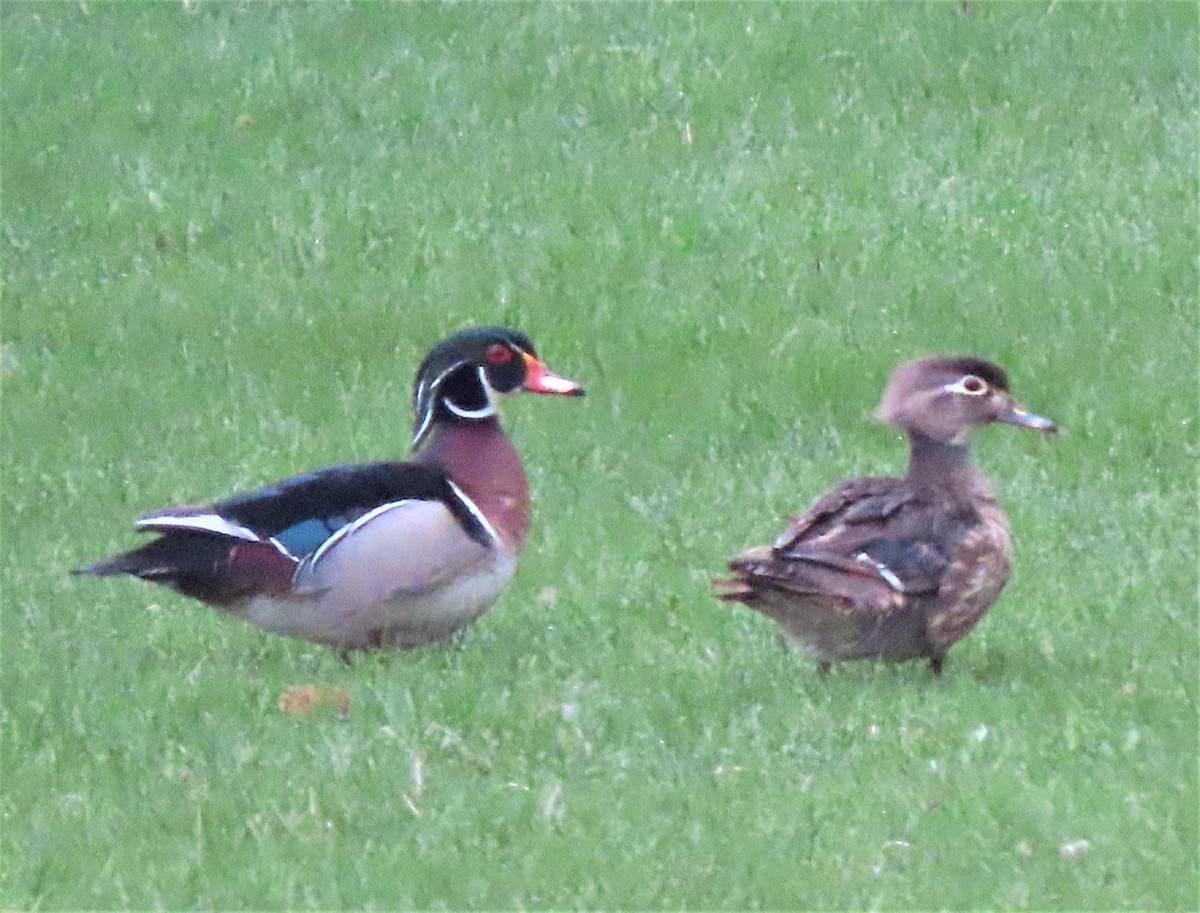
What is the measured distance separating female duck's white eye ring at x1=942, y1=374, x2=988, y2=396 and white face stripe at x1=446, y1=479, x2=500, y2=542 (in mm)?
1509

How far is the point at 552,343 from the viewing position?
12.0 m

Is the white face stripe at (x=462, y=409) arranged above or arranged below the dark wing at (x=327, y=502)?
above

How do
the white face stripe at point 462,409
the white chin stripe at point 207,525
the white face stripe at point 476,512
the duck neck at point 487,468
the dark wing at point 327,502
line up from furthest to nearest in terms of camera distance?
1. the white face stripe at point 462,409
2. the duck neck at point 487,468
3. the white face stripe at point 476,512
4. the dark wing at point 327,502
5. the white chin stripe at point 207,525

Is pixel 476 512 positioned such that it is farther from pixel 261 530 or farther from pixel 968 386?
pixel 968 386

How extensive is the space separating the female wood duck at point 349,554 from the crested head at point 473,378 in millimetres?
286

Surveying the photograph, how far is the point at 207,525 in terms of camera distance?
307 inches

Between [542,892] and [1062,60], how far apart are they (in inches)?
411

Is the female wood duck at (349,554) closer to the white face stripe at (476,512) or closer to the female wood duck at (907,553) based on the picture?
the white face stripe at (476,512)

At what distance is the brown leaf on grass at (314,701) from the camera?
7.23 metres

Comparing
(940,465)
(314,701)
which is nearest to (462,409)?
Answer: (314,701)

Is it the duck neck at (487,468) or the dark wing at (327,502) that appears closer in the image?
the dark wing at (327,502)

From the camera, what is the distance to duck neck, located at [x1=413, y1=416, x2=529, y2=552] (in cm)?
811

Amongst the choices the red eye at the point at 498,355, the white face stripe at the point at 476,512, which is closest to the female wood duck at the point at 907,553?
the white face stripe at the point at 476,512

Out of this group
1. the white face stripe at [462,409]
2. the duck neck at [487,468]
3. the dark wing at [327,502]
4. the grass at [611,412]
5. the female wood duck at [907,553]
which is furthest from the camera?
the white face stripe at [462,409]
